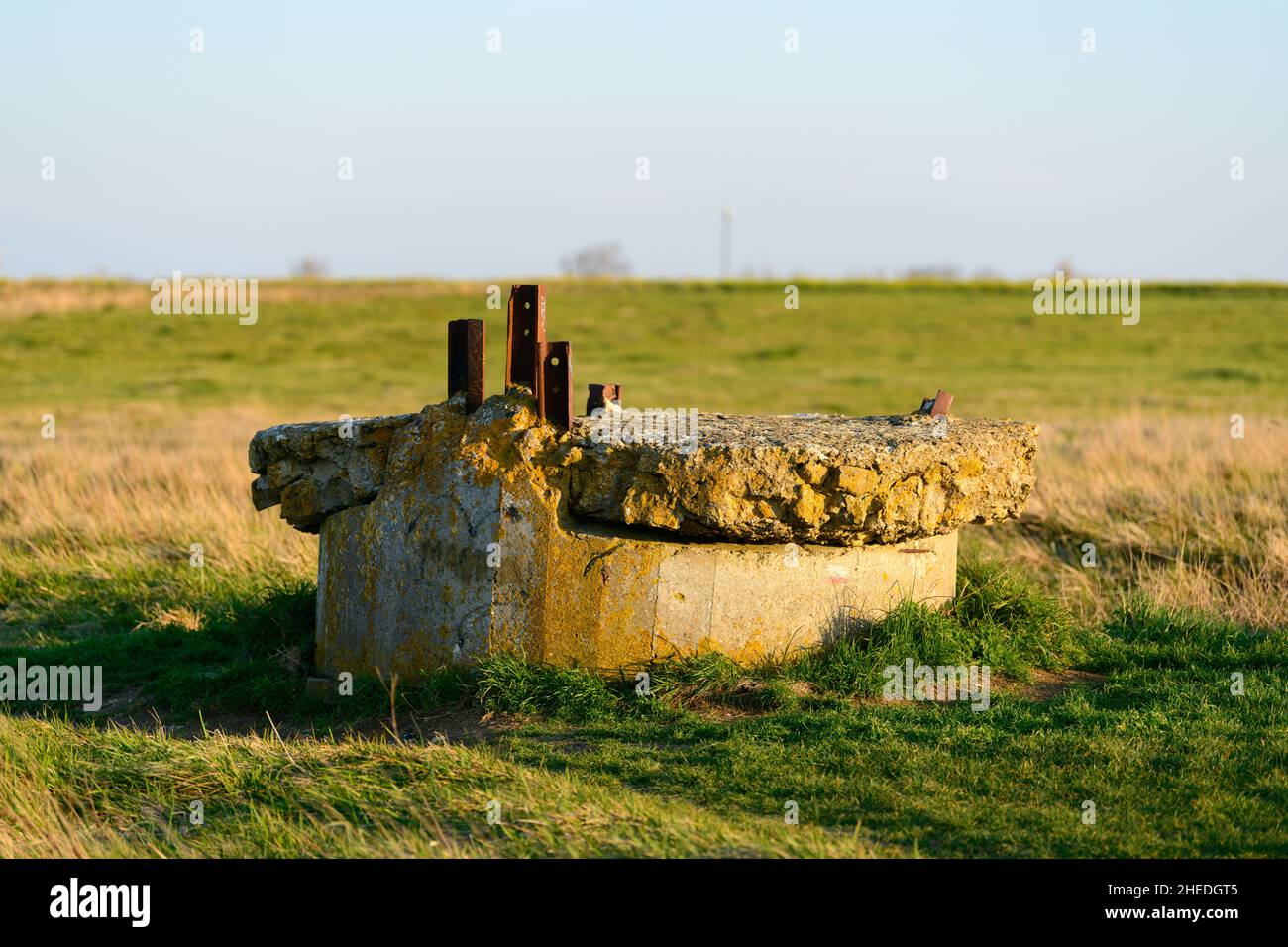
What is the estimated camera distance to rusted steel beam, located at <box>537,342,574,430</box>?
6711mm

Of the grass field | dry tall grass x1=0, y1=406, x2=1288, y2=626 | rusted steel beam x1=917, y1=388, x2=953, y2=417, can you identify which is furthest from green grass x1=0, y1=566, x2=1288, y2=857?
dry tall grass x1=0, y1=406, x2=1288, y2=626

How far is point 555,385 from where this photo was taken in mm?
6758

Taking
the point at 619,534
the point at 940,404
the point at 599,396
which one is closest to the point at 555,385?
the point at 599,396

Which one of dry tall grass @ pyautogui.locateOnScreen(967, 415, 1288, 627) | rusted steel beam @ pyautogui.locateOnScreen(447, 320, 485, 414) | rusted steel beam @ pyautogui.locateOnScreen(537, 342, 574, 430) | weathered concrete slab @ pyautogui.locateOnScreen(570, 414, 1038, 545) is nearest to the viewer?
weathered concrete slab @ pyautogui.locateOnScreen(570, 414, 1038, 545)

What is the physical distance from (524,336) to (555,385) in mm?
329

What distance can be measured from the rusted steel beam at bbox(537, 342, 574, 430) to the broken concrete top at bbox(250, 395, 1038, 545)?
75 millimetres

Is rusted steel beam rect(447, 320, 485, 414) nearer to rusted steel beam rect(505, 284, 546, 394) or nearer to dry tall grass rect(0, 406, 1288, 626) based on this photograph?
rusted steel beam rect(505, 284, 546, 394)

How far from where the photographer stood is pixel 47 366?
→ 33.1m

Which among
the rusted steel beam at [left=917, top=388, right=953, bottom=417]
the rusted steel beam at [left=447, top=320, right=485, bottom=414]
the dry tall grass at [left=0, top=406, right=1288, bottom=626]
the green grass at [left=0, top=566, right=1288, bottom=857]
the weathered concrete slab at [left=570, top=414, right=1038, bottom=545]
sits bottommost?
the green grass at [left=0, top=566, right=1288, bottom=857]

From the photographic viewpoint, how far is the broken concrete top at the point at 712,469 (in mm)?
6355

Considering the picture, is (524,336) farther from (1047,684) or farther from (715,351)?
(715,351)

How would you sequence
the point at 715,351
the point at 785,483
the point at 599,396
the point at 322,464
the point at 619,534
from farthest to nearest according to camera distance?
the point at 715,351 → the point at 599,396 → the point at 322,464 → the point at 619,534 → the point at 785,483
